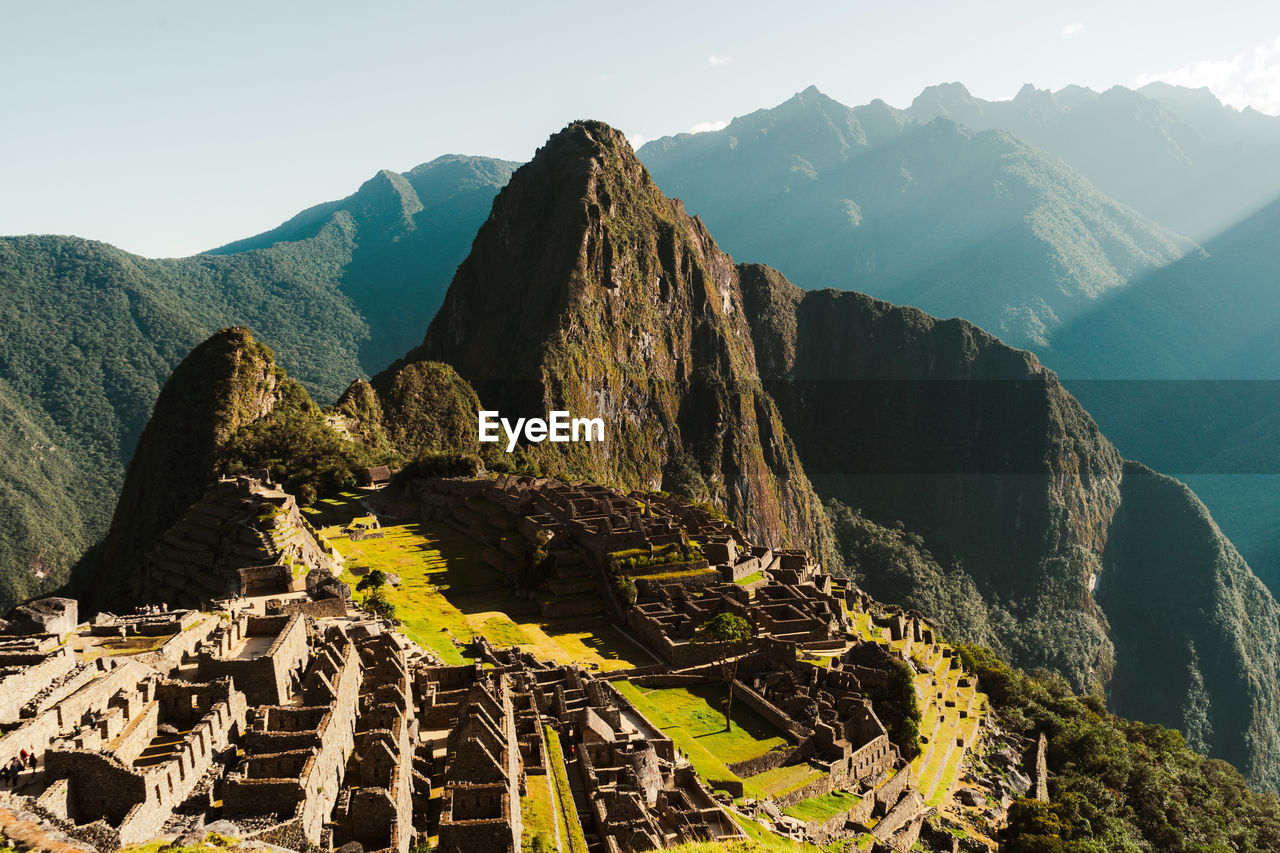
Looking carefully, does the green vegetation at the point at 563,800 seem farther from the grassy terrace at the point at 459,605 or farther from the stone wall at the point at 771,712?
the stone wall at the point at 771,712

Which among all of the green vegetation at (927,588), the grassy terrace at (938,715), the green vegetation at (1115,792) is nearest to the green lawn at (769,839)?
the grassy terrace at (938,715)

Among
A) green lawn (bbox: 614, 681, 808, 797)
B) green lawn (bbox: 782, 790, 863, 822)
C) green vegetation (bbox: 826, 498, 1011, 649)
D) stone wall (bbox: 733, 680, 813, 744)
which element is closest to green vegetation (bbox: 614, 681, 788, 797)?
green lawn (bbox: 614, 681, 808, 797)

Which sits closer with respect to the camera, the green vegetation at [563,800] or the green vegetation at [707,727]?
the green vegetation at [563,800]

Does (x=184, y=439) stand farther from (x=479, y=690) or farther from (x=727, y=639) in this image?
(x=479, y=690)

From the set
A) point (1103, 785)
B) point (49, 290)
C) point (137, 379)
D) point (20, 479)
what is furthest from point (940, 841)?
point (49, 290)

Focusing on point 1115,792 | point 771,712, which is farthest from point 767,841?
point 1115,792

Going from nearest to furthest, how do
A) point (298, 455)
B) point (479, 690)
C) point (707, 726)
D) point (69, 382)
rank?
1. point (479, 690)
2. point (707, 726)
3. point (298, 455)
4. point (69, 382)

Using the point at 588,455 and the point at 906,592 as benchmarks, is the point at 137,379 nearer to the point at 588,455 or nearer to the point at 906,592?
the point at 588,455
